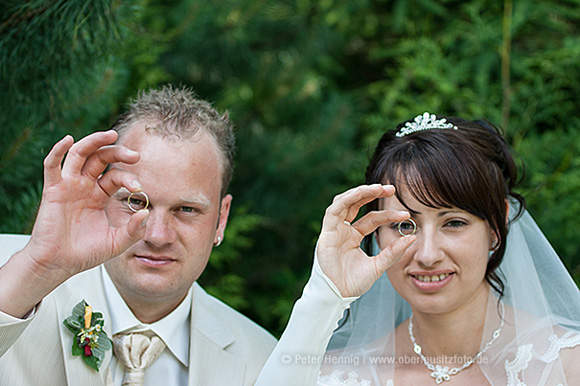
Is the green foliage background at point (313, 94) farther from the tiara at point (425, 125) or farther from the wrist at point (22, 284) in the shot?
the wrist at point (22, 284)

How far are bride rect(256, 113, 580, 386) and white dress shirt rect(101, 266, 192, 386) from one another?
485 mm

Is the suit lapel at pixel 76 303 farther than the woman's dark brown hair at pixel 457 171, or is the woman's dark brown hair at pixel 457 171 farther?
the woman's dark brown hair at pixel 457 171

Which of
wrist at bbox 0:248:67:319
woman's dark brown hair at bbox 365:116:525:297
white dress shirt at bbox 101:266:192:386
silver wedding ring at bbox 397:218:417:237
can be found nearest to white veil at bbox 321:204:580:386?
woman's dark brown hair at bbox 365:116:525:297

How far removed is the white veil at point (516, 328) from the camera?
2.49 m

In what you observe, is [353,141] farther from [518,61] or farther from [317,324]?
[317,324]

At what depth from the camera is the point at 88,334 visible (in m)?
2.30

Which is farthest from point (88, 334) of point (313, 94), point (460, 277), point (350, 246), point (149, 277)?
point (313, 94)

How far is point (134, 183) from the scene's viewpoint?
1889 millimetres

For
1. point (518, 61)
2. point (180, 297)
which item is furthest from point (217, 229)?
point (518, 61)

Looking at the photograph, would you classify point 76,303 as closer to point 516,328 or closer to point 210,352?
point 210,352

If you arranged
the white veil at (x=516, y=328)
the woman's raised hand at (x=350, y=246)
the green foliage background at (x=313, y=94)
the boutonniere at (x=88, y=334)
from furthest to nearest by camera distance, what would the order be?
the green foliage background at (x=313, y=94) < the white veil at (x=516, y=328) < the boutonniere at (x=88, y=334) < the woman's raised hand at (x=350, y=246)

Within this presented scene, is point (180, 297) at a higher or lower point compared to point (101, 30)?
lower

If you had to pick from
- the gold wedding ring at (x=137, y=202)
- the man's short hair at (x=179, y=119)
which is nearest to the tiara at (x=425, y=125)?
the man's short hair at (x=179, y=119)

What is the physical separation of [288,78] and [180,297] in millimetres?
2107
